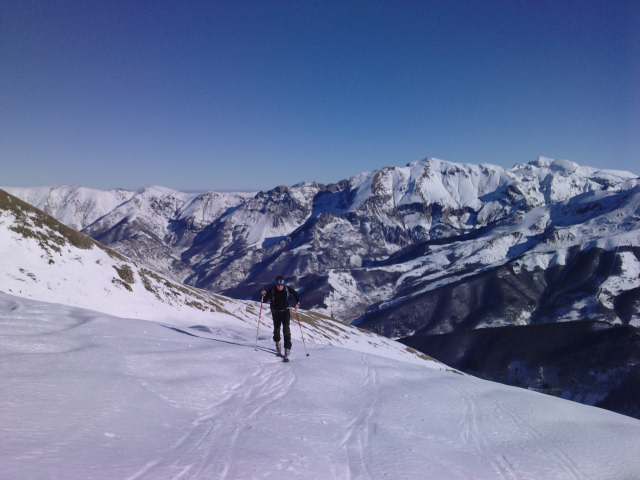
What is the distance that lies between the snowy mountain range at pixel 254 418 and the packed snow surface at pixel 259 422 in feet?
0.13

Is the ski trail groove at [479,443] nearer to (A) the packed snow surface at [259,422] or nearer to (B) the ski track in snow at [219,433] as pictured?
(A) the packed snow surface at [259,422]

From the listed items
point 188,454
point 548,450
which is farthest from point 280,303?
point 548,450

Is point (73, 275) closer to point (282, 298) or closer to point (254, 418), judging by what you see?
point (282, 298)

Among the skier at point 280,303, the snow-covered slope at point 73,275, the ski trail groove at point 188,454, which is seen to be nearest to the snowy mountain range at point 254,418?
the ski trail groove at point 188,454

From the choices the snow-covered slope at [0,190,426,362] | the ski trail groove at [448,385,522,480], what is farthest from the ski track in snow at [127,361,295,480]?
the snow-covered slope at [0,190,426,362]

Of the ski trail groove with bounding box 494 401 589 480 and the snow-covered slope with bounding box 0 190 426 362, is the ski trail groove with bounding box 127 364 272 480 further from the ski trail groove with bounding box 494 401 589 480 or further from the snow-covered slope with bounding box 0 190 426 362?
the snow-covered slope with bounding box 0 190 426 362

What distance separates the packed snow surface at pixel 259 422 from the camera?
830 cm

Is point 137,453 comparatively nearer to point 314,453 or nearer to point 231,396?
point 314,453

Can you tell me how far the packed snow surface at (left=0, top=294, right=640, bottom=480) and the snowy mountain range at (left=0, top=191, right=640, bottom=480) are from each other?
4cm

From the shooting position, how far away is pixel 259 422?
10.7m

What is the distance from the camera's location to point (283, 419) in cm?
1102

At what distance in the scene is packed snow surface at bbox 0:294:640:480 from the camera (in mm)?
8297

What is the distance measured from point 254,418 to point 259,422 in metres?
0.30

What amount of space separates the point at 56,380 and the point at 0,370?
1.51 metres
